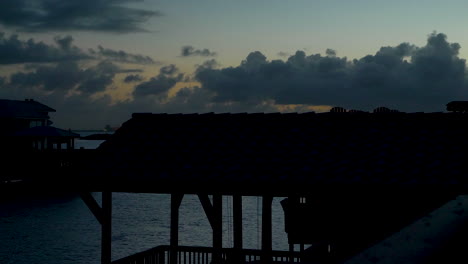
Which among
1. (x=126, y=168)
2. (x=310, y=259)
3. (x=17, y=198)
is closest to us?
(x=310, y=259)

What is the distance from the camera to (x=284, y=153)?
607 inches

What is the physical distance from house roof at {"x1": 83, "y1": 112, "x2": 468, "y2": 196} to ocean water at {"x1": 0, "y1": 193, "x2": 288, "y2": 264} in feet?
90.9

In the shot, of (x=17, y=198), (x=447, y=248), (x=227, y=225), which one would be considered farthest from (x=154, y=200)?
(x=447, y=248)

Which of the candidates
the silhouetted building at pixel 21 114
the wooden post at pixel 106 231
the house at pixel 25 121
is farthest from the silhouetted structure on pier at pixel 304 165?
the silhouetted building at pixel 21 114

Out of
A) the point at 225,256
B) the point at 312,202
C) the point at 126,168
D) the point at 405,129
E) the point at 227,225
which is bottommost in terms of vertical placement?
the point at 227,225

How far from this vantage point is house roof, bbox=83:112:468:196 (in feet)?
46.2

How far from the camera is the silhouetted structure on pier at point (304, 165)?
14.1 metres

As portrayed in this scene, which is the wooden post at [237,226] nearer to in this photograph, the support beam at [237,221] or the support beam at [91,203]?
the support beam at [237,221]

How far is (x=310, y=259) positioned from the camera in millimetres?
13164

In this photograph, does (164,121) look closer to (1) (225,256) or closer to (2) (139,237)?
(1) (225,256)

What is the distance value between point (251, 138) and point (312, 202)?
3106 mm

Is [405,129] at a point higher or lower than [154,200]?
higher

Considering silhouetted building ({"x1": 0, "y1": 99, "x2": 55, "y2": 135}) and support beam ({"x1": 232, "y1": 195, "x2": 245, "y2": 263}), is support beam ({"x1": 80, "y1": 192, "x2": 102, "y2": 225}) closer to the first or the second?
support beam ({"x1": 232, "y1": 195, "x2": 245, "y2": 263})

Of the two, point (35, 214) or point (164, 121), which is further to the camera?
point (35, 214)
